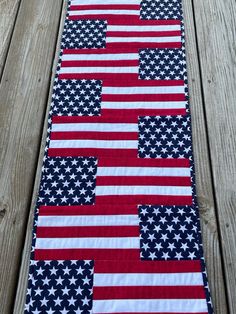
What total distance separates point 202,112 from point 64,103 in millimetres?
498

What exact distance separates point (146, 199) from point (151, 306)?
12.9 inches

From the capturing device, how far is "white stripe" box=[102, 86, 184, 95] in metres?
1.59

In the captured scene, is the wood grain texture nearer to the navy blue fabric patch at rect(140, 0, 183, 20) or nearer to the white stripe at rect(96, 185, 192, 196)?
the white stripe at rect(96, 185, 192, 196)

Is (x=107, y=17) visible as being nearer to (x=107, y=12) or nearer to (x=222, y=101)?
(x=107, y=12)

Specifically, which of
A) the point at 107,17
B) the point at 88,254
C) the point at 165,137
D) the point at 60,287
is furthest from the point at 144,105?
the point at 60,287

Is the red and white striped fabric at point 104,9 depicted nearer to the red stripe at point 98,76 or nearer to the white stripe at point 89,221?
the red stripe at point 98,76

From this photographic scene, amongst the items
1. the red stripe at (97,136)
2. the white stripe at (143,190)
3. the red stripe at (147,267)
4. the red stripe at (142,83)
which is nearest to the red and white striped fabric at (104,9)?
the red stripe at (142,83)

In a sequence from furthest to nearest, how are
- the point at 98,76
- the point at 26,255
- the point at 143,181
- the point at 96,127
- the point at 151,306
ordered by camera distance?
the point at 98,76 → the point at 96,127 → the point at 143,181 → the point at 26,255 → the point at 151,306

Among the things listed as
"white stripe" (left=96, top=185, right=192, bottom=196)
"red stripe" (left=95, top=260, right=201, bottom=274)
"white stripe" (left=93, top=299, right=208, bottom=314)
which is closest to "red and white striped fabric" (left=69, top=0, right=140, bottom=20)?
"white stripe" (left=96, top=185, right=192, bottom=196)

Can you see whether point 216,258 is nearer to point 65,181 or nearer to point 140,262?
point 140,262

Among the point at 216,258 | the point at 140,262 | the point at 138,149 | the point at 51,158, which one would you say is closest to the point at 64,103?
the point at 51,158

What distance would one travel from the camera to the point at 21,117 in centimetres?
156

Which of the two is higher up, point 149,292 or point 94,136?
point 94,136

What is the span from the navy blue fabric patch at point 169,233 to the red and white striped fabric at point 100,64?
55 centimetres
